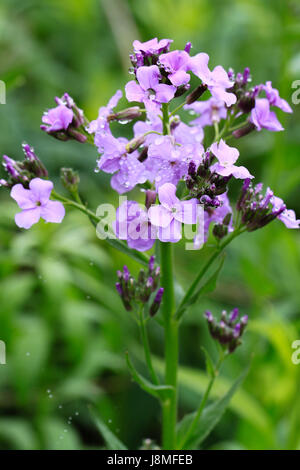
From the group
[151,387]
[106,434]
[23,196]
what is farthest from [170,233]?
[106,434]

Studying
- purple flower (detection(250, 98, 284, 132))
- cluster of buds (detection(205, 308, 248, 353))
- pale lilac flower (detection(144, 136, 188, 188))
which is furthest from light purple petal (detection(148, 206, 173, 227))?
cluster of buds (detection(205, 308, 248, 353))

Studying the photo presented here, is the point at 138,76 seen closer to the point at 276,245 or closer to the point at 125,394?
the point at 125,394

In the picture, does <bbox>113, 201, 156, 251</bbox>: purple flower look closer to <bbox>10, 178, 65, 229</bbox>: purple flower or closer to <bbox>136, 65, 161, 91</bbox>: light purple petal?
<bbox>10, 178, 65, 229</bbox>: purple flower

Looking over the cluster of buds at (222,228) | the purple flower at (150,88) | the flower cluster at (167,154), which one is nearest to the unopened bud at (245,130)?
the flower cluster at (167,154)

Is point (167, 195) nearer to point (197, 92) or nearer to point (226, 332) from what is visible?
point (197, 92)

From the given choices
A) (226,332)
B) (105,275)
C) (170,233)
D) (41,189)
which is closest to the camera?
(170,233)
